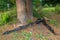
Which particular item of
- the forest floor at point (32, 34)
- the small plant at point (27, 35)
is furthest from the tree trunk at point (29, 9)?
the small plant at point (27, 35)

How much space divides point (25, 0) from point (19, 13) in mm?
901

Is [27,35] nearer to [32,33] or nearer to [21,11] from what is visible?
[32,33]

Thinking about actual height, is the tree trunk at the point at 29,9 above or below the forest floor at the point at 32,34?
above

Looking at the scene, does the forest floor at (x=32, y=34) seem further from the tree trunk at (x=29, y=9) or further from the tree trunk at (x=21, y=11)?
the tree trunk at (x=29, y=9)

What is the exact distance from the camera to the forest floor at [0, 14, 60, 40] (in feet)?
23.9

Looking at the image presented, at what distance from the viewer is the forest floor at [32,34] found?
728cm

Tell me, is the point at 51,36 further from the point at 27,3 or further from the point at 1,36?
the point at 27,3

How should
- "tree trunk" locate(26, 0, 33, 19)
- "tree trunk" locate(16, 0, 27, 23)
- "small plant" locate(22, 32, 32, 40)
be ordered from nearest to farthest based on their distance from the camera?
1. "small plant" locate(22, 32, 32, 40)
2. "tree trunk" locate(16, 0, 27, 23)
3. "tree trunk" locate(26, 0, 33, 19)

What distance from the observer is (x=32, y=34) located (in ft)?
24.9

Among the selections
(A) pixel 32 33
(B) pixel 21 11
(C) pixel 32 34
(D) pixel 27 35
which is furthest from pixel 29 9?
(D) pixel 27 35

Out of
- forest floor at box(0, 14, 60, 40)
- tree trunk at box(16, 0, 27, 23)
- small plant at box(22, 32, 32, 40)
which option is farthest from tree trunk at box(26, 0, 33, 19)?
small plant at box(22, 32, 32, 40)

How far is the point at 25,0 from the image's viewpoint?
9422 millimetres

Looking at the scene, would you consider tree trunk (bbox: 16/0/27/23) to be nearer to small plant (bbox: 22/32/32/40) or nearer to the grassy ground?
the grassy ground

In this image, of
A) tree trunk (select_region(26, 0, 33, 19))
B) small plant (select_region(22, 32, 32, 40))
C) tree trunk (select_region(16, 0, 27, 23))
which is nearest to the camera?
small plant (select_region(22, 32, 32, 40))
